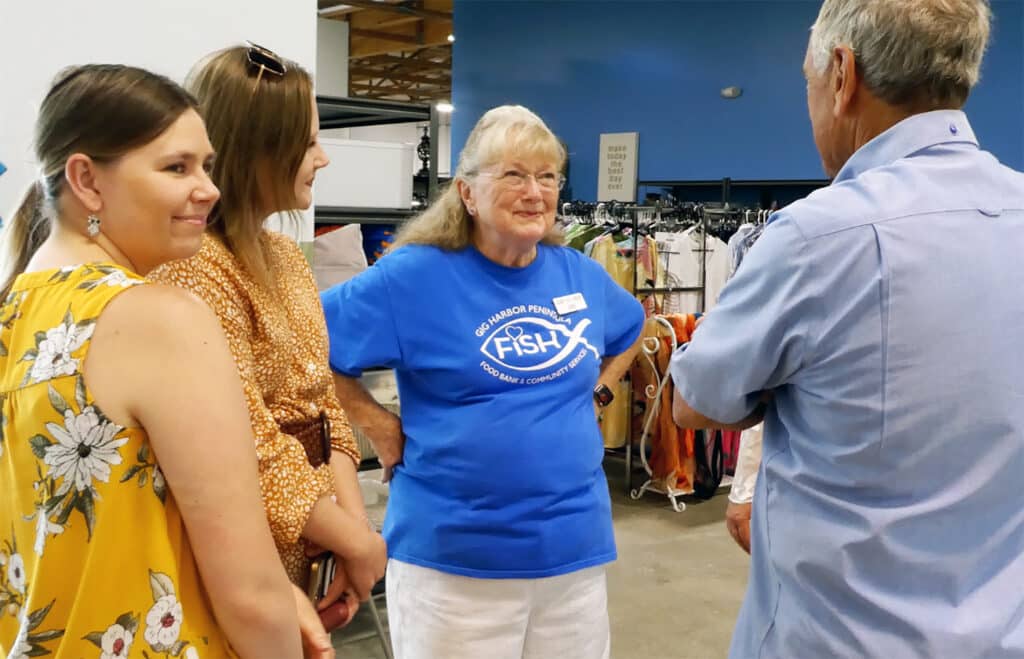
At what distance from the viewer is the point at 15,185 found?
8.31 ft

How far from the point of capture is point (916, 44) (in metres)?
1.14

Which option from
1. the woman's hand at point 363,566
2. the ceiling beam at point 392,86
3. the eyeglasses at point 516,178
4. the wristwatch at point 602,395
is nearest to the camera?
the woman's hand at point 363,566

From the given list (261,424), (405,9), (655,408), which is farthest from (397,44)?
(261,424)

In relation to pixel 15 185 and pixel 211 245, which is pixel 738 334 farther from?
pixel 15 185

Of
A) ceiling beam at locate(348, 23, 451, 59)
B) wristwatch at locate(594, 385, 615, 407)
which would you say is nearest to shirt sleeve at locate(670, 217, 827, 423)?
wristwatch at locate(594, 385, 615, 407)

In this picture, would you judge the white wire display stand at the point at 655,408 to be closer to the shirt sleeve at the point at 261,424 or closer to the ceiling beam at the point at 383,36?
the shirt sleeve at the point at 261,424

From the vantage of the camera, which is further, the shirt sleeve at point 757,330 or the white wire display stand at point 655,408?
the white wire display stand at point 655,408

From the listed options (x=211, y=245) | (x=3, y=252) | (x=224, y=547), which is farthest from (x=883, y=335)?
(x=3, y=252)

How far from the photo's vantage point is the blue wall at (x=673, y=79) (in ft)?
20.6

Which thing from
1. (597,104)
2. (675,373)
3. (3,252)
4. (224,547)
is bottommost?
(224,547)

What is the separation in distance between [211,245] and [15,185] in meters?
1.56

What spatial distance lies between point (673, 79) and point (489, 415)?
270 inches

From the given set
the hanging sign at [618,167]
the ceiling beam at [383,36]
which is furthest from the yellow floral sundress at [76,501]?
the ceiling beam at [383,36]

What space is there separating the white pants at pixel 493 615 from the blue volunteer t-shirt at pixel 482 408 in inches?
1.5
